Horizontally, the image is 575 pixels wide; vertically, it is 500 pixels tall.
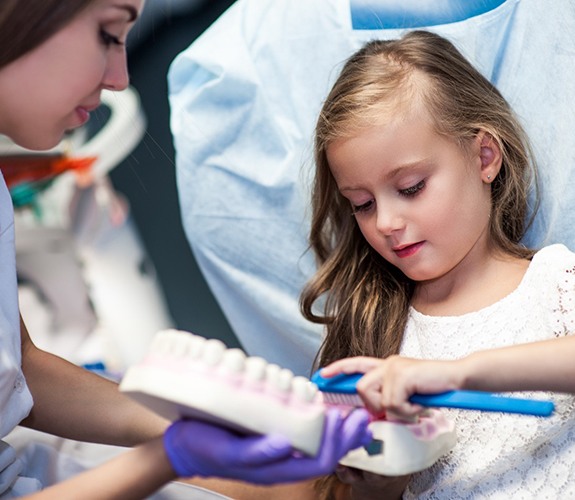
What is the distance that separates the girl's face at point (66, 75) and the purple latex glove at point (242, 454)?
0.92 feet

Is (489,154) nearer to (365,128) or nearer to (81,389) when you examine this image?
(365,128)

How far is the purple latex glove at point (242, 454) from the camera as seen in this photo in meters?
0.60

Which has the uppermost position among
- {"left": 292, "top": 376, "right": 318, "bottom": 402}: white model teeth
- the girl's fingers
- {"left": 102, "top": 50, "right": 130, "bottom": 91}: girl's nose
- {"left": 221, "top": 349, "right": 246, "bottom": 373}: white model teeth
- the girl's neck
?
{"left": 102, "top": 50, "right": 130, "bottom": 91}: girl's nose

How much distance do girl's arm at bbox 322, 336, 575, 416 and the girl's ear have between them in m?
0.25

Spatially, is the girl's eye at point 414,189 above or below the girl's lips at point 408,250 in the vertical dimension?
above

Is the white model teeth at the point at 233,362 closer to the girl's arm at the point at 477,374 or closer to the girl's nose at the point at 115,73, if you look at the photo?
the girl's arm at the point at 477,374

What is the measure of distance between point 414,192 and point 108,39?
0.33 meters

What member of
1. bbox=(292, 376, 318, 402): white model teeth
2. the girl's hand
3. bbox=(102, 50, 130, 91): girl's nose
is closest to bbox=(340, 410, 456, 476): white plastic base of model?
the girl's hand

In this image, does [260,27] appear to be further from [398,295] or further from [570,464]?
[570,464]

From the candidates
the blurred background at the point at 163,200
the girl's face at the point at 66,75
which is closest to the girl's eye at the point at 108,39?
the girl's face at the point at 66,75

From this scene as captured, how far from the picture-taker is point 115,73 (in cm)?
75

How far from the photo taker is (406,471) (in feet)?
2.49

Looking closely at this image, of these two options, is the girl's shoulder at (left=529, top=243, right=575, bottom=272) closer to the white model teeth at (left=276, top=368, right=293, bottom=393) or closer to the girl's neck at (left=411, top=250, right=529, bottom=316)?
the girl's neck at (left=411, top=250, right=529, bottom=316)

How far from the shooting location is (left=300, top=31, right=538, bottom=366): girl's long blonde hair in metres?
0.92
